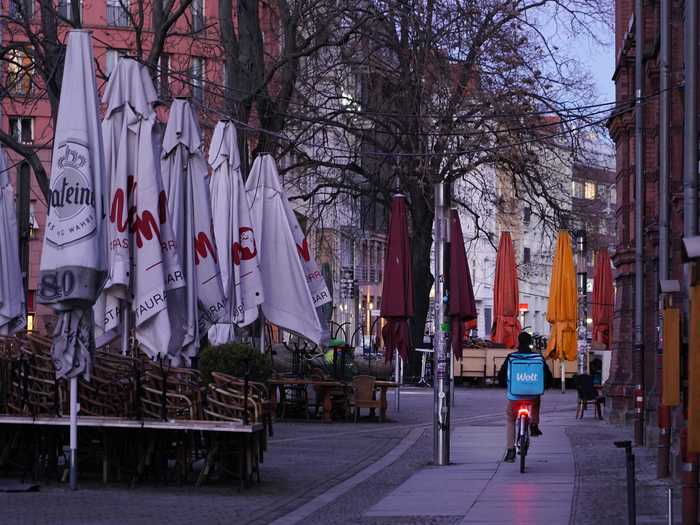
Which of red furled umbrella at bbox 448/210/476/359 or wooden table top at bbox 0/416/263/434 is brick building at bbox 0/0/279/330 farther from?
wooden table top at bbox 0/416/263/434

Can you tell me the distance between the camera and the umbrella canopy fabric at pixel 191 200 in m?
19.3

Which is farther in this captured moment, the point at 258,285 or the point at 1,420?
the point at 258,285

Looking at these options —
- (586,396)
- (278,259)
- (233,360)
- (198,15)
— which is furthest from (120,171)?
(586,396)

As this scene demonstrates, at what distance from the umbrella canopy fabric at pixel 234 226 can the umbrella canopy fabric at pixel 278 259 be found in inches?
41.3

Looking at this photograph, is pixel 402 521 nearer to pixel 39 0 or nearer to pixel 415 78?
pixel 39 0

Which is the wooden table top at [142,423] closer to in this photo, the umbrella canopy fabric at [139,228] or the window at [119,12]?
the umbrella canopy fabric at [139,228]

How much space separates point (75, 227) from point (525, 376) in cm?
695

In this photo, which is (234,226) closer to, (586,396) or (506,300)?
(586,396)

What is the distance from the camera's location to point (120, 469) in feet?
57.6

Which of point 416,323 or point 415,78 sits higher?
point 415,78

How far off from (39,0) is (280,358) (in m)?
16.5

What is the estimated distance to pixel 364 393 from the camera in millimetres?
31953

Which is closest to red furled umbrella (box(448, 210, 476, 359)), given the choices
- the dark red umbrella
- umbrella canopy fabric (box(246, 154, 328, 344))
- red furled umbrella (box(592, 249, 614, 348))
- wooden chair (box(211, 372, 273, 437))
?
the dark red umbrella

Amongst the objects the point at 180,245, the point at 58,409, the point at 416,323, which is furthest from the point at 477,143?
the point at 58,409
